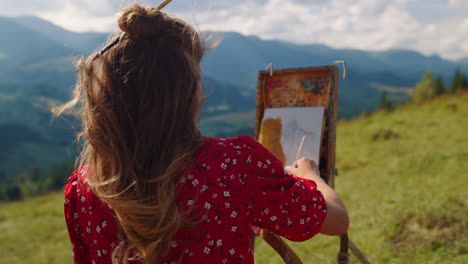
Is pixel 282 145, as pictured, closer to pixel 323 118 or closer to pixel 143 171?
pixel 323 118

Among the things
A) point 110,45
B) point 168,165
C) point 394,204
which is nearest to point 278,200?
point 168,165

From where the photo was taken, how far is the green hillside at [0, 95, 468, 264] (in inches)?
160

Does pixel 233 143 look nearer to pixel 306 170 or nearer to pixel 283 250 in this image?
pixel 306 170

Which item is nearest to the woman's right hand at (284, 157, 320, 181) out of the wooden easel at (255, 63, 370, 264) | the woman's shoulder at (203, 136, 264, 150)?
the woman's shoulder at (203, 136, 264, 150)

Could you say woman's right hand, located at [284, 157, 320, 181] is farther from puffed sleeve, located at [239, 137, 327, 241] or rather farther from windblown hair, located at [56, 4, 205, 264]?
windblown hair, located at [56, 4, 205, 264]

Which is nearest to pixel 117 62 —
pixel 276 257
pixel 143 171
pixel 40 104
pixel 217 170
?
pixel 143 171

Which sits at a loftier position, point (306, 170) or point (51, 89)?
point (306, 170)

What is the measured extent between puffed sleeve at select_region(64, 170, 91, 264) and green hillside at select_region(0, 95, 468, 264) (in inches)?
120

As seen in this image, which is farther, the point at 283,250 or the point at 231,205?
the point at 283,250

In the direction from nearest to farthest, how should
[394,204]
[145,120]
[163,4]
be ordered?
[145,120] → [163,4] → [394,204]

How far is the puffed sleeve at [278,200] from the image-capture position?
129 cm

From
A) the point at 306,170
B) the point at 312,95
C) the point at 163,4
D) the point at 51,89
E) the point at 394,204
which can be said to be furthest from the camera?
the point at 51,89

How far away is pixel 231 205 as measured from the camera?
1.27 metres

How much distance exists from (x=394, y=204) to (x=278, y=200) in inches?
185
